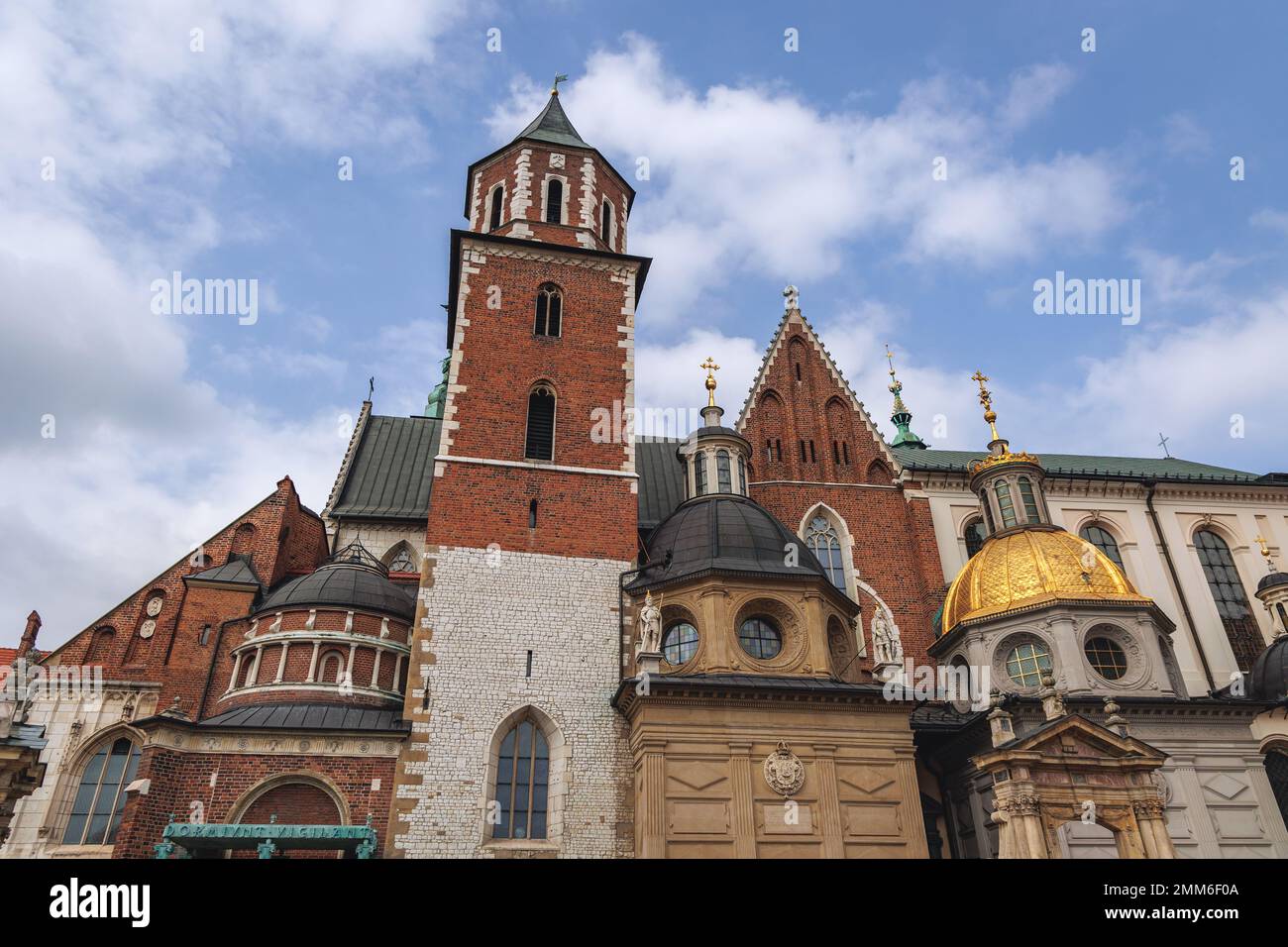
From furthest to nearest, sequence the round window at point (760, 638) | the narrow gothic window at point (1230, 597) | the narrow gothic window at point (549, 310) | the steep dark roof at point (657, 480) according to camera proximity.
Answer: the steep dark roof at point (657, 480)
the narrow gothic window at point (1230, 597)
the narrow gothic window at point (549, 310)
the round window at point (760, 638)

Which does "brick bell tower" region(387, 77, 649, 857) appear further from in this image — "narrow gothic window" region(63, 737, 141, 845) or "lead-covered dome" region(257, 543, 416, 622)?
"narrow gothic window" region(63, 737, 141, 845)

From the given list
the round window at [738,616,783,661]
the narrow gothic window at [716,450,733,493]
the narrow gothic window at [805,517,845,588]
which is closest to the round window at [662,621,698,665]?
the round window at [738,616,783,661]

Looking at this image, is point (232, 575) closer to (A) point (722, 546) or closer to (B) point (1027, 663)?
(A) point (722, 546)

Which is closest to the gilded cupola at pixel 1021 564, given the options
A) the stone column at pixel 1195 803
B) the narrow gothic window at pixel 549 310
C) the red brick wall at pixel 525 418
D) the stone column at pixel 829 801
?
the stone column at pixel 1195 803

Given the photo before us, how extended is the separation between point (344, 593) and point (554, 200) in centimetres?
1425

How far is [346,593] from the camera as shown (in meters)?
22.7

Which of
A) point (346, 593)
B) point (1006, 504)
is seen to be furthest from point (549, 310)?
point (1006, 504)

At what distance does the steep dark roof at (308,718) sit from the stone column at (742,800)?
7.15 m

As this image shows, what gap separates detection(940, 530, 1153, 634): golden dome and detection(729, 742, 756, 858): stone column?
339 inches

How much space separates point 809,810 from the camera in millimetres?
18516

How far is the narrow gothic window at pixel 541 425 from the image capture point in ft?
80.3

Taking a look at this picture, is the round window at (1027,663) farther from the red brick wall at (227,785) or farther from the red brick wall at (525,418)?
the red brick wall at (227,785)
